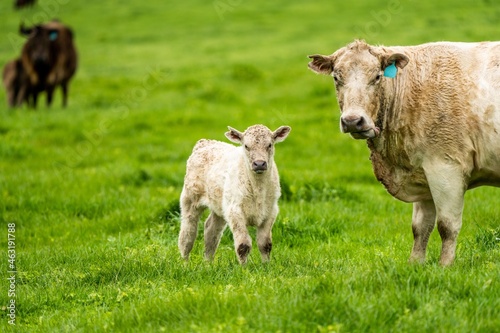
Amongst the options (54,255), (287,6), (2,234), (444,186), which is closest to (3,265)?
(54,255)

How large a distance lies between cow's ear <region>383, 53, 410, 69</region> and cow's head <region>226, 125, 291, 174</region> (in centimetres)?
150

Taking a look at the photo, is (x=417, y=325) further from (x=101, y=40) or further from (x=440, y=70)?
(x=101, y=40)

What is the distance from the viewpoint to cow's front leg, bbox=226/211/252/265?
8133 mm

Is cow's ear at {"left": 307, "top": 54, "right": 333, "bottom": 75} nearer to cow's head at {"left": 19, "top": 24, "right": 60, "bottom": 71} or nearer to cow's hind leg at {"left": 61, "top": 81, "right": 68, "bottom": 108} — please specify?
cow's hind leg at {"left": 61, "top": 81, "right": 68, "bottom": 108}

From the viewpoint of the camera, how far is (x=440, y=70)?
778 cm

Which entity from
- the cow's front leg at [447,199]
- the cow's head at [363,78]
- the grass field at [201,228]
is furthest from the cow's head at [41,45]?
the cow's front leg at [447,199]

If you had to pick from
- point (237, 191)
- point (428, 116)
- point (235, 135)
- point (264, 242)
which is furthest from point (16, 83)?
point (428, 116)

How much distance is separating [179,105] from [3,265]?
13196mm

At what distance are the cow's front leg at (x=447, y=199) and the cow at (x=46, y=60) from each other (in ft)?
60.4

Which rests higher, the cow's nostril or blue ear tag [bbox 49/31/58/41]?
blue ear tag [bbox 49/31/58/41]

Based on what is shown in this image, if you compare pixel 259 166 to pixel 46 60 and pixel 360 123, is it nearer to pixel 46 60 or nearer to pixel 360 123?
pixel 360 123

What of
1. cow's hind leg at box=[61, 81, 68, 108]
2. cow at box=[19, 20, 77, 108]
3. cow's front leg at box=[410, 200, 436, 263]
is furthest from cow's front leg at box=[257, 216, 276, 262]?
cow at box=[19, 20, 77, 108]

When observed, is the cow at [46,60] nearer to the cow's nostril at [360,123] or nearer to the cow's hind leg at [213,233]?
the cow's hind leg at [213,233]

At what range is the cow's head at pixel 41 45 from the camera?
79.6ft
